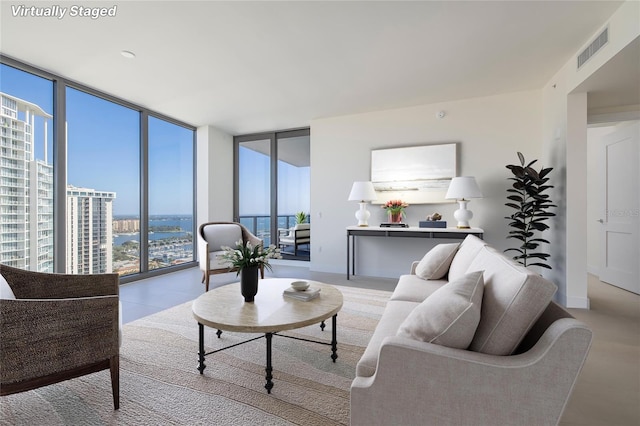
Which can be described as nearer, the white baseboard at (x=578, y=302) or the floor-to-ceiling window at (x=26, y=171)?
the floor-to-ceiling window at (x=26, y=171)

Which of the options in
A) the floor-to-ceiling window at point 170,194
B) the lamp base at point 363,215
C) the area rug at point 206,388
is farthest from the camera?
the floor-to-ceiling window at point 170,194

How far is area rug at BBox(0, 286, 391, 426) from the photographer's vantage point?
1.46 m

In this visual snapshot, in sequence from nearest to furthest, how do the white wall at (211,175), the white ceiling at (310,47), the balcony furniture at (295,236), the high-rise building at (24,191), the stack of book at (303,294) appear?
1. the stack of book at (303,294)
2. the white ceiling at (310,47)
3. the high-rise building at (24,191)
4. the white wall at (211,175)
5. the balcony furniture at (295,236)

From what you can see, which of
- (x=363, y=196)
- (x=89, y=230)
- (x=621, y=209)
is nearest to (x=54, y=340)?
(x=89, y=230)

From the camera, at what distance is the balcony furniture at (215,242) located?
3.85m

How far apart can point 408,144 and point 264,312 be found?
3.60m

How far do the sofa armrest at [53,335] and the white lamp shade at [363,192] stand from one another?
Answer: 331cm

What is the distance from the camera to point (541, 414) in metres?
0.96

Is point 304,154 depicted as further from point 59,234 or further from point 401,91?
point 59,234

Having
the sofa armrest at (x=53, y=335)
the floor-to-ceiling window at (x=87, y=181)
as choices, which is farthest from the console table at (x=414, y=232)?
the sofa armrest at (x=53, y=335)

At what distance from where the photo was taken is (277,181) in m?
5.74

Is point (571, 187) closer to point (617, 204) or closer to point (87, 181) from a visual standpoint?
point (617, 204)

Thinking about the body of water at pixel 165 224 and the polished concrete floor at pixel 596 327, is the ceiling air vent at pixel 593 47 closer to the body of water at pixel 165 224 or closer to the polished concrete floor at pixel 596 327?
the polished concrete floor at pixel 596 327

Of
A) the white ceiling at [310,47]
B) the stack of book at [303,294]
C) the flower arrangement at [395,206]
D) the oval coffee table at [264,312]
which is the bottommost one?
the oval coffee table at [264,312]
